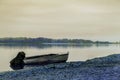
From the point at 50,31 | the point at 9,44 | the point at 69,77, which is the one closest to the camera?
the point at 69,77

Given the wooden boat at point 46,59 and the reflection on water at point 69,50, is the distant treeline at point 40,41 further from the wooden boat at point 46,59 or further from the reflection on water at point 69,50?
the wooden boat at point 46,59

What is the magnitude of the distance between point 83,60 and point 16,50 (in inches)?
61.4

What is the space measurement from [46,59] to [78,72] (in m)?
1.90

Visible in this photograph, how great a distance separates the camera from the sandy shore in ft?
21.7

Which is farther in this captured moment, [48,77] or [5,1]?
[5,1]

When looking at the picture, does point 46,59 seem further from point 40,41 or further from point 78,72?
point 78,72

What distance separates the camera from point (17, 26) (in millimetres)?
8547

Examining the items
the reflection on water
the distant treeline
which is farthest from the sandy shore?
the distant treeline

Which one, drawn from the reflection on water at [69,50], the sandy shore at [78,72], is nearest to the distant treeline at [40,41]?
the reflection on water at [69,50]

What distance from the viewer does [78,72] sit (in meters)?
7.24

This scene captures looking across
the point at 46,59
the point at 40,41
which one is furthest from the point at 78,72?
the point at 46,59

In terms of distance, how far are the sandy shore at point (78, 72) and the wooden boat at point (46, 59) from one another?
2.03 feet

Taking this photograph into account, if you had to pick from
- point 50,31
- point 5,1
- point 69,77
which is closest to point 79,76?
point 69,77

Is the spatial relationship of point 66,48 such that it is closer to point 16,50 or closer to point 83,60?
point 83,60
